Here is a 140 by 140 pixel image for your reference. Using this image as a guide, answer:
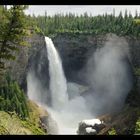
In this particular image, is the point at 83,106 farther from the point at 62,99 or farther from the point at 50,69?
the point at 50,69

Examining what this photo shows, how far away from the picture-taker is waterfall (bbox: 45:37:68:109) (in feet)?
347

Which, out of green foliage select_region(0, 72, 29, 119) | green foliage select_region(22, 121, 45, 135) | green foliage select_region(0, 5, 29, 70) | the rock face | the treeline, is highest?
green foliage select_region(0, 5, 29, 70)

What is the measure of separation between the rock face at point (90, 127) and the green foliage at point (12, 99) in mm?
10984

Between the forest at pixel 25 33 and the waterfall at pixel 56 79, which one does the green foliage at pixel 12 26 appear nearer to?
the forest at pixel 25 33

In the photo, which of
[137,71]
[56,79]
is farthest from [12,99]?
[137,71]

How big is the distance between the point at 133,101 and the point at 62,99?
19.3m

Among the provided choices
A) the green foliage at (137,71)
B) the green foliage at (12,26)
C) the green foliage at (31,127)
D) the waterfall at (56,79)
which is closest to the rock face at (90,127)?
the green foliage at (31,127)

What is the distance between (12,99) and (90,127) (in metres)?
15.9

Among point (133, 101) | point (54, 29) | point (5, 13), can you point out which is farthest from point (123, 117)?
point (5, 13)

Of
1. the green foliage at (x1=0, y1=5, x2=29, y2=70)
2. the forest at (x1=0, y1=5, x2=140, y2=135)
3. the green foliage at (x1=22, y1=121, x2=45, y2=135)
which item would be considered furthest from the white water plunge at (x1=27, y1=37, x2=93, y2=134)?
the green foliage at (x1=0, y1=5, x2=29, y2=70)

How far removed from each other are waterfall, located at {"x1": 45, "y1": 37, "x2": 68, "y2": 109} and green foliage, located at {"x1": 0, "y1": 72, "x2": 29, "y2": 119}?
20.5m

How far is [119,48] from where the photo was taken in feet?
367

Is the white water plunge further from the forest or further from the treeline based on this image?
the treeline

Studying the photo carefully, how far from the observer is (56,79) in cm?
10669
